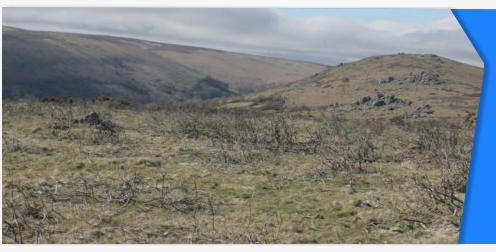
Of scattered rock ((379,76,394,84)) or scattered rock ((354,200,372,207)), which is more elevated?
scattered rock ((379,76,394,84))

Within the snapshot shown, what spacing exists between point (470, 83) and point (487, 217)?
263 ft

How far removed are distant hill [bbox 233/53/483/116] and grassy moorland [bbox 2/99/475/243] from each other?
41.2 meters

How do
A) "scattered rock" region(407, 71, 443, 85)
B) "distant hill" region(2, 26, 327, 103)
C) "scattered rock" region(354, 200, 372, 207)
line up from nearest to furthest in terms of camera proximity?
"scattered rock" region(354, 200, 372, 207)
"scattered rock" region(407, 71, 443, 85)
"distant hill" region(2, 26, 327, 103)

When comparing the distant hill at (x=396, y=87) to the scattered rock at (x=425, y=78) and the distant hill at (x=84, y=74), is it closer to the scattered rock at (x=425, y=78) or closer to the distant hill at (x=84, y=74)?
the scattered rock at (x=425, y=78)

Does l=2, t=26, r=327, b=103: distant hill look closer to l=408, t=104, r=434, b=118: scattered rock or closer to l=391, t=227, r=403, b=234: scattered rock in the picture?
l=408, t=104, r=434, b=118: scattered rock

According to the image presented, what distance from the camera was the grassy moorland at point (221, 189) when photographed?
415 centimetres

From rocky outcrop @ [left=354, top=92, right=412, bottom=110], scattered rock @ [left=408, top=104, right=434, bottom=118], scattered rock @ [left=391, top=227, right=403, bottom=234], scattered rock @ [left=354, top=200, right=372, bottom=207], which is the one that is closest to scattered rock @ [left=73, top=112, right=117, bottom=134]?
scattered rock @ [left=354, top=200, right=372, bottom=207]

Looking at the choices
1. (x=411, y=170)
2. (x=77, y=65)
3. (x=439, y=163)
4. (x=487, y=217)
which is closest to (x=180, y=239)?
(x=487, y=217)

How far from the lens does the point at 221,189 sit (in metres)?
5.86

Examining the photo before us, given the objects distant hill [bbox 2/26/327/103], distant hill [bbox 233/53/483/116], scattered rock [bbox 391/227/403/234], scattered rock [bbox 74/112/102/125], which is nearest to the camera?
scattered rock [bbox 391/227/403/234]

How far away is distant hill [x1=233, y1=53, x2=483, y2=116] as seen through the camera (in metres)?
54.3

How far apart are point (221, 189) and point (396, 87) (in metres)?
74.4

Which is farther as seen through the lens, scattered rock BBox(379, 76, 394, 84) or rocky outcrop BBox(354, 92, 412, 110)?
scattered rock BBox(379, 76, 394, 84)

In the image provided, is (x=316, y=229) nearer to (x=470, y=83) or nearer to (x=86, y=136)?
(x=86, y=136)
